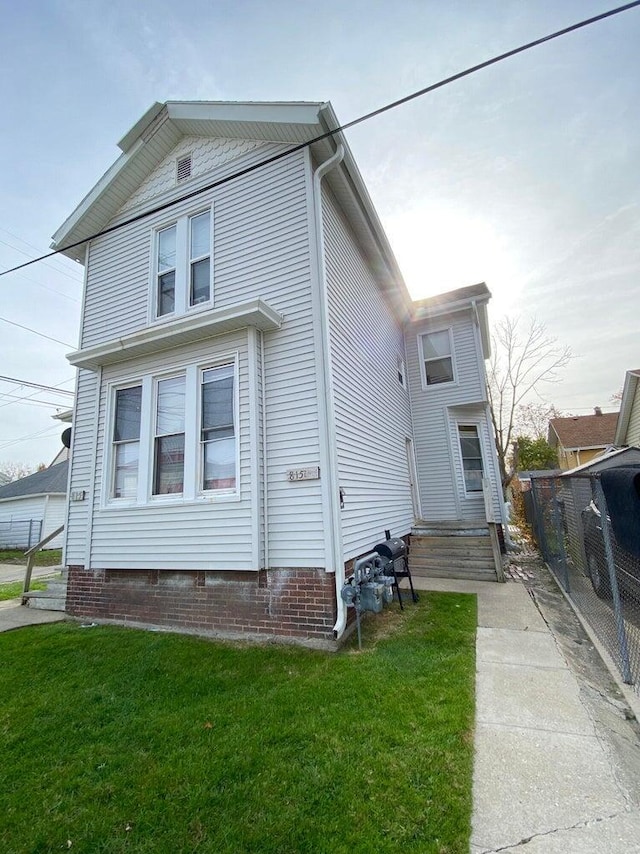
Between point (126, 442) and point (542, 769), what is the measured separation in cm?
614

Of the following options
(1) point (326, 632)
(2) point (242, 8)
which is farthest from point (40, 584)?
(2) point (242, 8)

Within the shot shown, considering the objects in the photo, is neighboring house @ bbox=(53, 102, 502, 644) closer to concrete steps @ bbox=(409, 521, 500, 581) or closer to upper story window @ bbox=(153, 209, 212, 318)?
upper story window @ bbox=(153, 209, 212, 318)

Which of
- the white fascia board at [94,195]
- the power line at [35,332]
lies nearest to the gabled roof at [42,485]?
the power line at [35,332]

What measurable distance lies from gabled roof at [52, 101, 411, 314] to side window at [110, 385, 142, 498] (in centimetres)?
246

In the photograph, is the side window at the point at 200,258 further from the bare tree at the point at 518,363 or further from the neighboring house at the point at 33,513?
the neighboring house at the point at 33,513

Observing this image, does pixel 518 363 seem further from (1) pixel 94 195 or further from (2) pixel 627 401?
(1) pixel 94 195

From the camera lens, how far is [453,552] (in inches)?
321

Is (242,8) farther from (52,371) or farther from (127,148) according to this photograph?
(52,371)

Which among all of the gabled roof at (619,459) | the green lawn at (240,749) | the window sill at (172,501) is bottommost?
the green lawn at (240,749)

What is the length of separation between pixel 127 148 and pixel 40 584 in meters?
9.64

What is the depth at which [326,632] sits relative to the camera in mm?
4508

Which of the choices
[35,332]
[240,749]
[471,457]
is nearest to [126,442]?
[240,749]

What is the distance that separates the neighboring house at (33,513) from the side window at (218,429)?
18689 mm

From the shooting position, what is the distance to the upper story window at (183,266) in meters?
6.32
